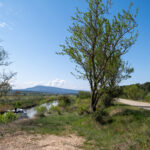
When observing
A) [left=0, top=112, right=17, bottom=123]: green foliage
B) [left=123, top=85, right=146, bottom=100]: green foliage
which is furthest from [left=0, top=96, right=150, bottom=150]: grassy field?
[left=123, top=85, right=146, bottom=100]: green foliage

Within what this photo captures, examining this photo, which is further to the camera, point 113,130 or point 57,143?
point 113,130

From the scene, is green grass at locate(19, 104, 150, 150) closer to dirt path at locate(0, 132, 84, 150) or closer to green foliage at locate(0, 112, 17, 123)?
dirt path at locate(0, 132, 84, 150)

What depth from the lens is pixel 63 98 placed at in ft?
80.7

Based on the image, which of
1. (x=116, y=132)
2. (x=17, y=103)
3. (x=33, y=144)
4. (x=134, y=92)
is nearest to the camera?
(x=33, y=144)

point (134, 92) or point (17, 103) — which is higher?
point (134, 92)

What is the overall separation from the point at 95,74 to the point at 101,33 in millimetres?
3470

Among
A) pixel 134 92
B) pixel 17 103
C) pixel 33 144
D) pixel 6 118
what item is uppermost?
pixel 134 92

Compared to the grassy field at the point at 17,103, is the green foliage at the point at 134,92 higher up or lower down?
higher up

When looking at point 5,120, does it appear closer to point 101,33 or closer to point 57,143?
point 57,143

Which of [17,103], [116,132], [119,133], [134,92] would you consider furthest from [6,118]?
[134,92]

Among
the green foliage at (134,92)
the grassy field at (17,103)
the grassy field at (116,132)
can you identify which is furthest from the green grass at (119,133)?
the green foliage at (134,92)

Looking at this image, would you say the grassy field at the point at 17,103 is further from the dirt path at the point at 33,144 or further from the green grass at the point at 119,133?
the green grass at the point at 119,133

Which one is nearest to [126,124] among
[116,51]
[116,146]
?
[116,146]

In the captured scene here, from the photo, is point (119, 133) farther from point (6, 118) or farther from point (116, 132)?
point (6, 118)
